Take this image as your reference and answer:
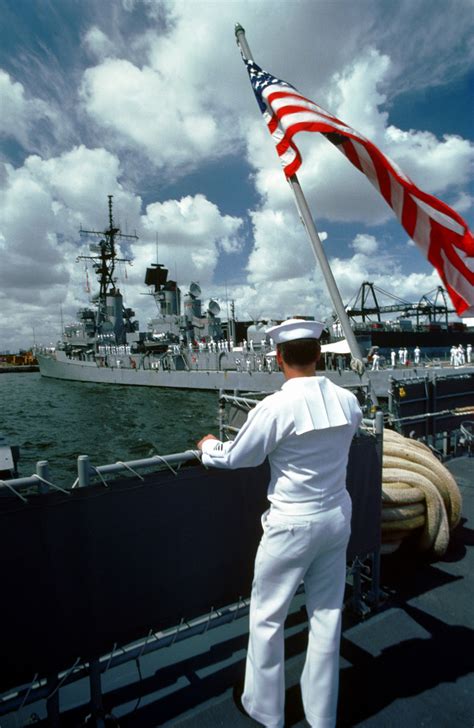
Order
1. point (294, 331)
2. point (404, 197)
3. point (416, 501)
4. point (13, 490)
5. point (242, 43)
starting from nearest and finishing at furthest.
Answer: point (13, 490), point (294, 331), point (416, 501), point (404, 197), point (242, 43)

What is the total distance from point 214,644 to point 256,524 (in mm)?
973

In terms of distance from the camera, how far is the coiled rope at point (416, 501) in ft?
10.5

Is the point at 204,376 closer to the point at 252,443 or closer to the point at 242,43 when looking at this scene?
the point at 242,43

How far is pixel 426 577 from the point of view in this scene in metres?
3.21

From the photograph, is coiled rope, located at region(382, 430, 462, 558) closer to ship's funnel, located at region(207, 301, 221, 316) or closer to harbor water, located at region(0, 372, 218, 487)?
harbor water, located at region(0, 372, 218, 487)

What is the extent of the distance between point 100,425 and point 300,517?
20267 mm

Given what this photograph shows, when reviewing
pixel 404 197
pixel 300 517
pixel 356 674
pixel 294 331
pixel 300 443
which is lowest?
pixel 356 674

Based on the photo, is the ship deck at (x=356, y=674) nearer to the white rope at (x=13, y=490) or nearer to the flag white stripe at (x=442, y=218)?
the white rope at (x=13, y=490)

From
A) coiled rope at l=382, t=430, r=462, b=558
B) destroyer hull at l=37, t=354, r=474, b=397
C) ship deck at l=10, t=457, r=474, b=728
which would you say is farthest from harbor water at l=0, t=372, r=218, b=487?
coiled rope at l=382, t=430, r=462, b=558

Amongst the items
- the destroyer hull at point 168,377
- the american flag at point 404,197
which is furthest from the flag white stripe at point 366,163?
the destroyer hull at point 168,377

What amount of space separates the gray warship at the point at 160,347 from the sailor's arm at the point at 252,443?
90.6 feet

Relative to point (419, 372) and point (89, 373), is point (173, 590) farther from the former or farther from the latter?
point (89, 373)

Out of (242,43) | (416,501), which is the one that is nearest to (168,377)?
(242,43)

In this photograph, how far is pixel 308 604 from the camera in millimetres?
1793
